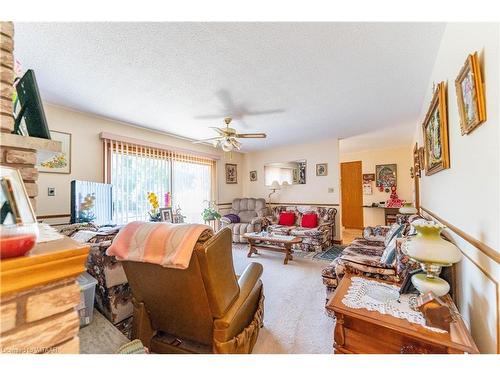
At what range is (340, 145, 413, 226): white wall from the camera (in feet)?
18.4

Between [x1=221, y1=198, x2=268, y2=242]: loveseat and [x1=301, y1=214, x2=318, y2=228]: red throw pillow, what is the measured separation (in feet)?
3.03

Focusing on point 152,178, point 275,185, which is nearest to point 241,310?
point 152,178

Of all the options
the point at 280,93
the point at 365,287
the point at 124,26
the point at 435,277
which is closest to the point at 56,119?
the point at 124,26

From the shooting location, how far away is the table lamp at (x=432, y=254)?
40.6 inches

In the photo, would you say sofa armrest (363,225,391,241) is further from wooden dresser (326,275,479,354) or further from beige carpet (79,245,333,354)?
wooden dresser (326,275,479,354)

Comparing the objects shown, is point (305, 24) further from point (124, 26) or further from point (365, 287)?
point (365, 287)

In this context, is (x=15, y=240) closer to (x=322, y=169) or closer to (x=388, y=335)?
(x=388, y=335)

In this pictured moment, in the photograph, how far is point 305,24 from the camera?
1.45m

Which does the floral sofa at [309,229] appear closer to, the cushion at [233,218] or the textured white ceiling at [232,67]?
the cushion at [233,218]

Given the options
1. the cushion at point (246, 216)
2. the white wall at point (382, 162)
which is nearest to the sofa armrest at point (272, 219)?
the cushion at point (246, 216)

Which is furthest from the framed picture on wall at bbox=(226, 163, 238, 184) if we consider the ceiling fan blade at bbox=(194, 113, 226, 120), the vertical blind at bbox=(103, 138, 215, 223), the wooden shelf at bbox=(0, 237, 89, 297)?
the wooden shelf at bbox=(0, 237, 89, 297)

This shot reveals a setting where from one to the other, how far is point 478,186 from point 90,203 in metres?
3.39

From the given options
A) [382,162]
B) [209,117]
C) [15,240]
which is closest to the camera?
[15,240]

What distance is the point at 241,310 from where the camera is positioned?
1.32 meters
